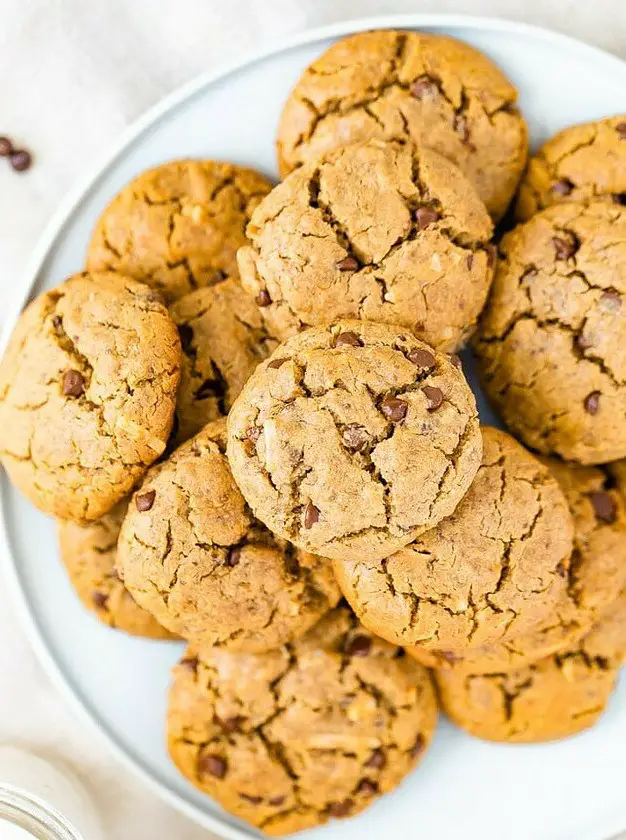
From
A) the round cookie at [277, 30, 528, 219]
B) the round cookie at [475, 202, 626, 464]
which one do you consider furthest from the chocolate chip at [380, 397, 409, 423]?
the round cookie at [277, 30, 528, 219]

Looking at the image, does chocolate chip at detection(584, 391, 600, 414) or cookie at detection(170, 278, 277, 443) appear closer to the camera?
chocolate chip at detection(584, 391, 600, 414)

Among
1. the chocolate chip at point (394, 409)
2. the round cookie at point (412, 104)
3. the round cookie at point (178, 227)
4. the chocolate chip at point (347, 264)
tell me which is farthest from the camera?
the round cookie at point (178, 227)

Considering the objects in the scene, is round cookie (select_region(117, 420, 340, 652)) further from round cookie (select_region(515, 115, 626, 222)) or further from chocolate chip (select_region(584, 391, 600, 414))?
round cookie (select_region(515, 115, 626, 222))

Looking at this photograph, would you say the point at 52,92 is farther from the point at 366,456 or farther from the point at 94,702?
the point at 94,702

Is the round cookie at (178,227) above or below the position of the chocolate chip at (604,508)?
above

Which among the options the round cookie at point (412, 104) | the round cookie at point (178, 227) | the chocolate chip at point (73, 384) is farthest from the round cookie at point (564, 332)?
the chocolate chip at point (73, 384)

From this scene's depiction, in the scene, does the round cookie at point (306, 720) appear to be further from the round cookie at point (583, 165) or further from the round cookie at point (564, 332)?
the round cookie at point (583, 165)
